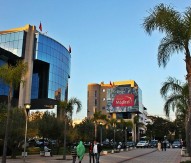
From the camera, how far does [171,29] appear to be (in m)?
16.3

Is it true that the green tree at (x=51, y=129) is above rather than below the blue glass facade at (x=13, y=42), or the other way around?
below

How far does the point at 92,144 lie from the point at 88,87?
13613cm

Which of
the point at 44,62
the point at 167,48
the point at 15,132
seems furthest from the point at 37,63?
the point at 167,48

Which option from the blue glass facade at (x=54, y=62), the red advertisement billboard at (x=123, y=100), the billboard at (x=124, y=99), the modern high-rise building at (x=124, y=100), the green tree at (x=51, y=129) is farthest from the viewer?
the modern high-rise building at (x=124, y=100)

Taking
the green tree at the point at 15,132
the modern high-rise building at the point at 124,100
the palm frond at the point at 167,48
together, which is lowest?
the green tree at the point at 15,132

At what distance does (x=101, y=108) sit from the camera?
509ft

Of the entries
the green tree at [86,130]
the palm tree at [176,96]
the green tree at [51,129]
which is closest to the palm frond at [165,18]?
the palm tree at [176,96]

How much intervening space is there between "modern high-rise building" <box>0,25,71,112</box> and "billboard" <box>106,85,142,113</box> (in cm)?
5053

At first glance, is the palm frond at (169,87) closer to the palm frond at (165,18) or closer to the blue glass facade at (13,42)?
the palm frond at (165,18)

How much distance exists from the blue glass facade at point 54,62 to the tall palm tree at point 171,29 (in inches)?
2191

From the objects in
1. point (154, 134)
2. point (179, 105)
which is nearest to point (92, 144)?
point (179, 105)

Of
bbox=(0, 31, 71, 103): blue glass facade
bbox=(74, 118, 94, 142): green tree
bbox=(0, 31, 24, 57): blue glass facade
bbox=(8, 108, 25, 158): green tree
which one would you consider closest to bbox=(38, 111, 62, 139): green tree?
bbox=(8, 108, 25, 158): green tree

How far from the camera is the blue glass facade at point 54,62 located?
72.1 meters

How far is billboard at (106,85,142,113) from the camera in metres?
128
